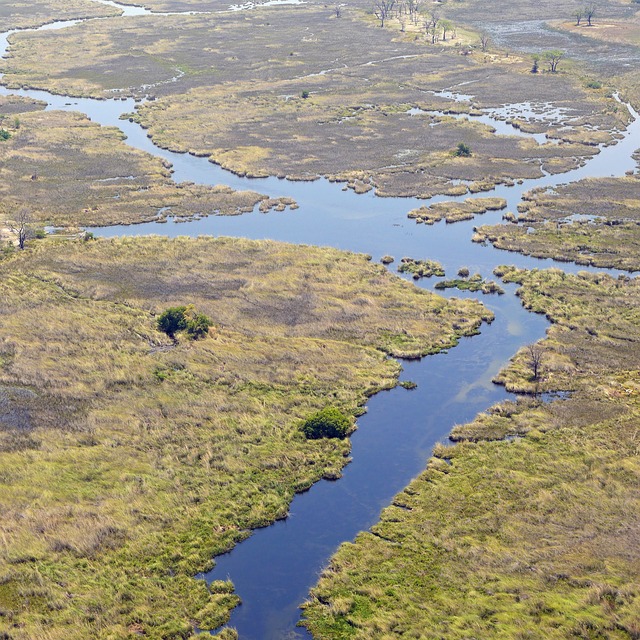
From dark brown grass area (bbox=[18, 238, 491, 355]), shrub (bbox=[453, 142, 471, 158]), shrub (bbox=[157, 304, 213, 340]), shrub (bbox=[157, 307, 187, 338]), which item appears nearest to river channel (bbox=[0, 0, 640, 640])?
dark brown grass area (bbox=[18, 238, 491, 355])

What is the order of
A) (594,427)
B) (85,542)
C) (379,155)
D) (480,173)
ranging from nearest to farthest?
(85,542) → (594,427) → (480,173) → (379,155)

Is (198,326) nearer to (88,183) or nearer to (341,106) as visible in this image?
(88,183)

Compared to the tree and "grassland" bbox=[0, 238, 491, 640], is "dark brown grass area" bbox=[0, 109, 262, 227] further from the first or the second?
the tree

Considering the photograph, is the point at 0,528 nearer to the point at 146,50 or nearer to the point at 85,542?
the point at 85,542

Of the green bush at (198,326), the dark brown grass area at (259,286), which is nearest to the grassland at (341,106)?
the dark brown grass area at (259,286)

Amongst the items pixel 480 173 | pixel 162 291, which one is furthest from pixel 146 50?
pixel 162 291
